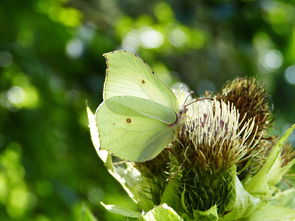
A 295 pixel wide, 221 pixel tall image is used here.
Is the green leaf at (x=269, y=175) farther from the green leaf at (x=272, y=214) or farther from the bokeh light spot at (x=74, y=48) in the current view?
the bokeh light spot at (x=74, y=48)

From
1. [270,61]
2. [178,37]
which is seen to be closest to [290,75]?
[270,61]

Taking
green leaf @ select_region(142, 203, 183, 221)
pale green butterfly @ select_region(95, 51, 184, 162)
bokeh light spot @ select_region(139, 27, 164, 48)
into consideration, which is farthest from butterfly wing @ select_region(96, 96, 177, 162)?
bokeh light spot @ select_region(139, 27, 164, 48)

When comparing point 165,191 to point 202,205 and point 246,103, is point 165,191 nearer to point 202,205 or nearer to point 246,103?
point 202,205

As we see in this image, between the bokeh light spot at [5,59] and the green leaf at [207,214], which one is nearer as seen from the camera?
the green leaf at [207,214]

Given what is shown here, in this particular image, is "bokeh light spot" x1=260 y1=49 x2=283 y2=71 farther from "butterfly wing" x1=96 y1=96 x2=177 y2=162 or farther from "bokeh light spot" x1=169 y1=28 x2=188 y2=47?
"butterfly wing" x1=96 y1=96 x2=177 y2=162

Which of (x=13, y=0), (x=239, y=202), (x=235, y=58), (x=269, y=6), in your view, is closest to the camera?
(x=239, y=202)

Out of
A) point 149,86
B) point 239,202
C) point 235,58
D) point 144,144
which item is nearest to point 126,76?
point 149,86

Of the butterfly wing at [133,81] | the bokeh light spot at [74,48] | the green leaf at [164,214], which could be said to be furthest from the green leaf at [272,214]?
the bokeh light spot at [74,48]
